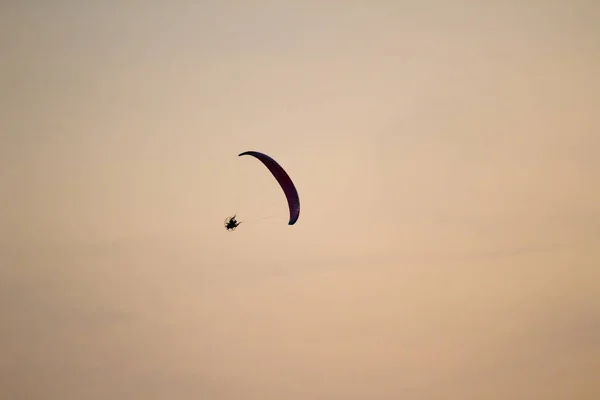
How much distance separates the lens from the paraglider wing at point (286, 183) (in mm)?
1852

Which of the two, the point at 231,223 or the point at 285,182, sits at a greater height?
the point at 285,182

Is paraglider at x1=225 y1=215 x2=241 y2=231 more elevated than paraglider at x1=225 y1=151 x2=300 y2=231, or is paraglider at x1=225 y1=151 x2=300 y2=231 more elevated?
paraglider at x1=225 y1=151 x2=300 y2=231

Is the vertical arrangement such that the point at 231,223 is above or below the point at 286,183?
below

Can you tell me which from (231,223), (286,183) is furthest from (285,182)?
(231,223)

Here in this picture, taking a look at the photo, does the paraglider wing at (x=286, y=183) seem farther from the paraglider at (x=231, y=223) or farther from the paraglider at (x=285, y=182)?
the paraglider at (x=231, y=223)

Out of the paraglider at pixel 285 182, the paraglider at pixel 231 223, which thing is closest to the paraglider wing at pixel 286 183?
the paraglider at pixel 285 182

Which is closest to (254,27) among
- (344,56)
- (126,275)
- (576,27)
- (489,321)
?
(344,56)

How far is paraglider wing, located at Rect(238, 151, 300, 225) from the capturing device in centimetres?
185

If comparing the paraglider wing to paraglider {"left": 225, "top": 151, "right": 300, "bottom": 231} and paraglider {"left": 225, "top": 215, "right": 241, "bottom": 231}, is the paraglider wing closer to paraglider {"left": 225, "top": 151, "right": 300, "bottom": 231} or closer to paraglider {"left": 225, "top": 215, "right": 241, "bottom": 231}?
paraglider {"left": 225, "top": 151, "right": 300, "bottom": 231}

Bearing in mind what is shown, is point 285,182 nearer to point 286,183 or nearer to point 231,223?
point 286,183

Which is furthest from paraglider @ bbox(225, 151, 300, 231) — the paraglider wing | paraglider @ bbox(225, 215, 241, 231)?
paraglider @ bbox(225, 215, 241, 231)

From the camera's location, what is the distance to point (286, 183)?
1.85 metres

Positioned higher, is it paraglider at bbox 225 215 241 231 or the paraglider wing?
the paraglider wing

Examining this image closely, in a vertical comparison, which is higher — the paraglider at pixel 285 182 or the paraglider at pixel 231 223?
the paraglider at pixel 285 182
